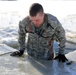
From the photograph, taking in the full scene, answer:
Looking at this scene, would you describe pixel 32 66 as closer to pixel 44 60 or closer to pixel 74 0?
pixel 44 60

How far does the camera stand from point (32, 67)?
2809mm

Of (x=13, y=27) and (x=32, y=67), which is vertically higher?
(x=32, y=67)

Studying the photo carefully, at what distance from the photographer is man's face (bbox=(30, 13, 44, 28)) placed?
8.86ft

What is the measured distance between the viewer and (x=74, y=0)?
11.7m

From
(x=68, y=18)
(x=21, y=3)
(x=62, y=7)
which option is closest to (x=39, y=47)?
(x=68, y=18)

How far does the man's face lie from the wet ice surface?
22.5 inches

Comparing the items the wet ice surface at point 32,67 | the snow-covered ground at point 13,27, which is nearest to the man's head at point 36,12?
the wet ice surface at point 32,67

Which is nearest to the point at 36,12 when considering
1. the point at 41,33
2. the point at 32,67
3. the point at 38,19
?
the point at 38,19

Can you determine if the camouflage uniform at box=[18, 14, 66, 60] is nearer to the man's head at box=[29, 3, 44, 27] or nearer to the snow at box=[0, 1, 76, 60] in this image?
the man's head at box=[29, 3, 44, 27]

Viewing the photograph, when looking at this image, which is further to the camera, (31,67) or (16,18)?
(16,18)

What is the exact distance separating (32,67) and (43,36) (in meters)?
0.52

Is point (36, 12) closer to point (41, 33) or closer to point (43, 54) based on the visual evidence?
point (41, 33)

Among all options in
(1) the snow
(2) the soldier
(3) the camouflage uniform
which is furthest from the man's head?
(1) the snow

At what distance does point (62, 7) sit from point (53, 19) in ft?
26.1
